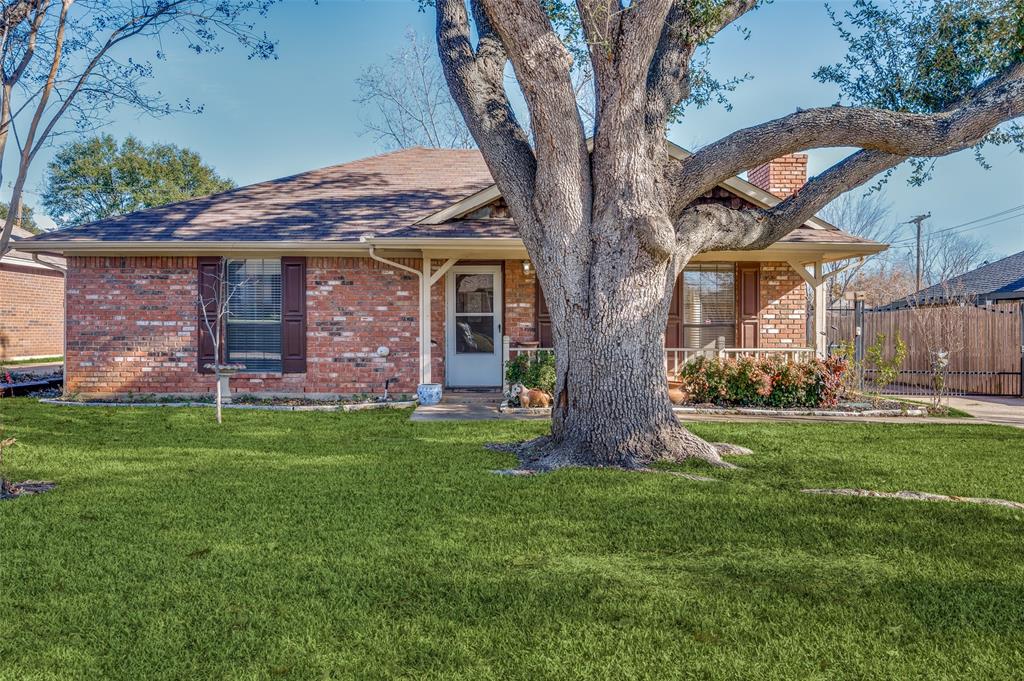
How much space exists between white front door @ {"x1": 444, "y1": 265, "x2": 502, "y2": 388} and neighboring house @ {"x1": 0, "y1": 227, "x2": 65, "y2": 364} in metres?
11.9

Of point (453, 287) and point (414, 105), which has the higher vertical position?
point (414, 105)

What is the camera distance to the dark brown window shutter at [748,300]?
40.2 ft

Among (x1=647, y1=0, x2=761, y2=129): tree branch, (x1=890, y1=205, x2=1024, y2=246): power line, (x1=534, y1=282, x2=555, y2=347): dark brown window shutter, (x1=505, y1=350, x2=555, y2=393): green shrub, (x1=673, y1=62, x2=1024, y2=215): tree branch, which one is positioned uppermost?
(x1=890, y1=205, x2=1024, y2=246): power line

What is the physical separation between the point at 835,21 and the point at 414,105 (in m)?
19.3

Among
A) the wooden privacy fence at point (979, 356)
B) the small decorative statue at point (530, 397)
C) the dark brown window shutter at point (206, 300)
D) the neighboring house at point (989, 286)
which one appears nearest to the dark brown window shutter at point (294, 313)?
the dark brown window shutter at point (206, 300)

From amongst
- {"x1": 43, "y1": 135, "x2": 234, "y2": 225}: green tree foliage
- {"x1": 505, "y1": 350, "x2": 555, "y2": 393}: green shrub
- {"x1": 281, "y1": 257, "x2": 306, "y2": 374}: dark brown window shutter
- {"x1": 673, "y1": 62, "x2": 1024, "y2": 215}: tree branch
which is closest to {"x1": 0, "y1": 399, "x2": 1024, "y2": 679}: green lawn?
{"x1": 673, "y1": 62, "x2": 1024, "y2": 215}: tree branch

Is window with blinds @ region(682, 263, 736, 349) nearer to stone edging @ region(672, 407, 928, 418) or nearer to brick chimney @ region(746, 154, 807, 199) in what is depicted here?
brick chimney @ region(746, 154, 807, 199)

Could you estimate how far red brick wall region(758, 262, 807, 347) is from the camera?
1233cm

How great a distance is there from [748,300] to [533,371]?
4.17m

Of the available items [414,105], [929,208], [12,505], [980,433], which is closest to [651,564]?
[12,505]

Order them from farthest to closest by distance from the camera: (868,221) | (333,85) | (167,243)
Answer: (868,221)
(333,85)
(167,243)

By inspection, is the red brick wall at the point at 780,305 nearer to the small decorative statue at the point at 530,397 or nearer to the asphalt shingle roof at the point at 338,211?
the asphalt shingle roof at the point at 338,211

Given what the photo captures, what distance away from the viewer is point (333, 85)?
22.1 meters

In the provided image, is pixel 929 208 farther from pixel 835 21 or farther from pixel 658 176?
pixel 658 176
